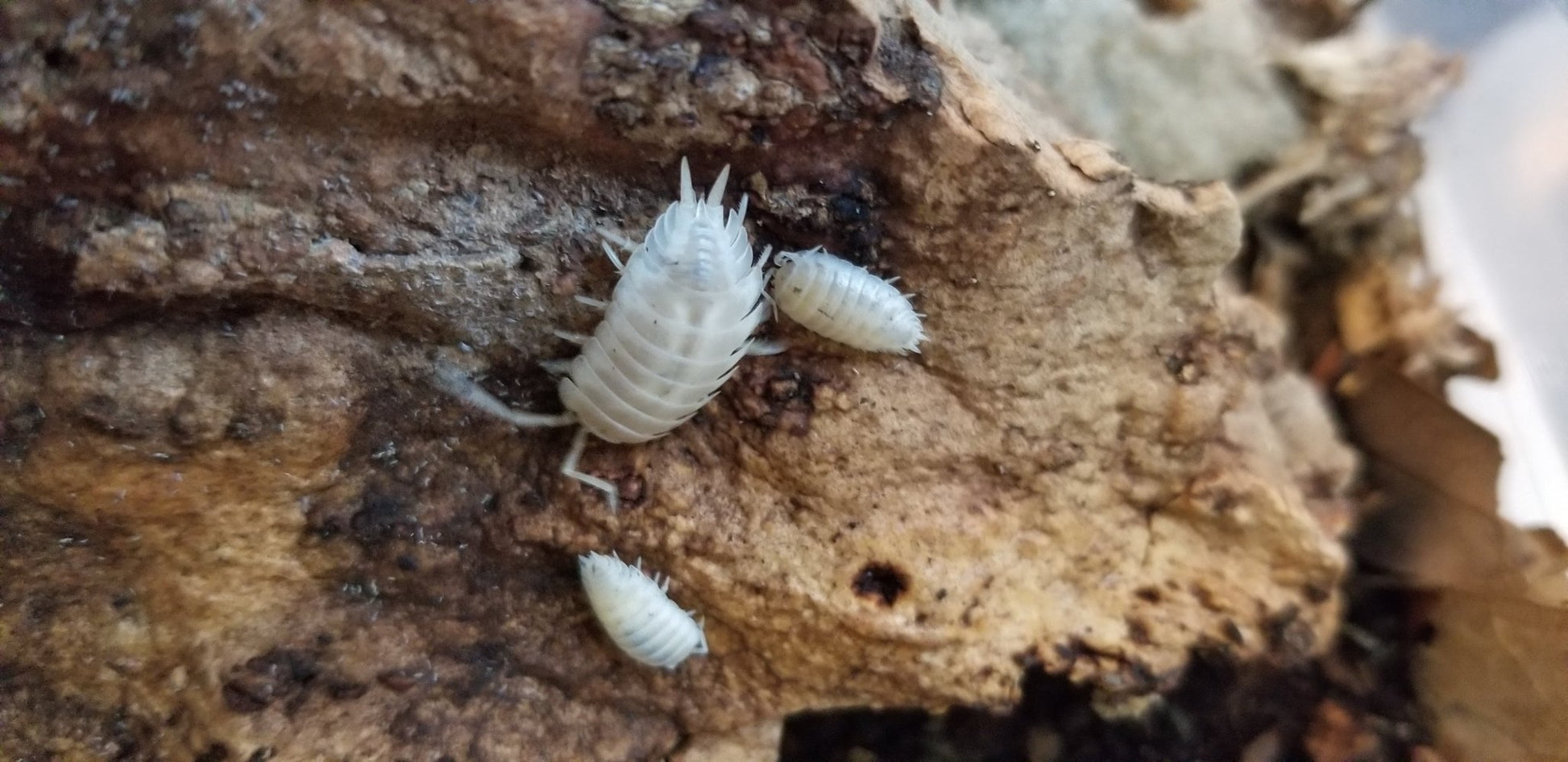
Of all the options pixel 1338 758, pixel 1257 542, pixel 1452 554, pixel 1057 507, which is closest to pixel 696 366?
pixel 1057 507

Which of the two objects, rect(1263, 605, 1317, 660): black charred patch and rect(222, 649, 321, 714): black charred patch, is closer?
rect(222, 649, 321, 714): black charred patch

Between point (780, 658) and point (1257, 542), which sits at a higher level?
point (1257, 542)

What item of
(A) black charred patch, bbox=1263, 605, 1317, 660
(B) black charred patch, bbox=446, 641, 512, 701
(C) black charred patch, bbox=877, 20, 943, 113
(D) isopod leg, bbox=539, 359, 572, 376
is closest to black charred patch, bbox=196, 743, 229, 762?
(B) black charred patch, bbox=446, 641, 512, 701

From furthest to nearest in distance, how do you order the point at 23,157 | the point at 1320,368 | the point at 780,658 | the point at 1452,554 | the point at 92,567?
the point at 1320,368 → the point at 1452,554 → the point at 780,658 → the point at 92,567 → the point at 23,157

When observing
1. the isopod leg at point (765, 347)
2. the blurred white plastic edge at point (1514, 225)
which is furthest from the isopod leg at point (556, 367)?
the blurred white plastic edge at point (1514, 225)

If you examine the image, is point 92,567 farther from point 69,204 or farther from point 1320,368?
point 1320,368

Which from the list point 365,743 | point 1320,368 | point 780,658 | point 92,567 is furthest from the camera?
point 1320,368

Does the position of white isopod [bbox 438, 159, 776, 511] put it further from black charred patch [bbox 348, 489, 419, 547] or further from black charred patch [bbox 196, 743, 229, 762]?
black charred patch [bbox 196, 743, 229, 762]
